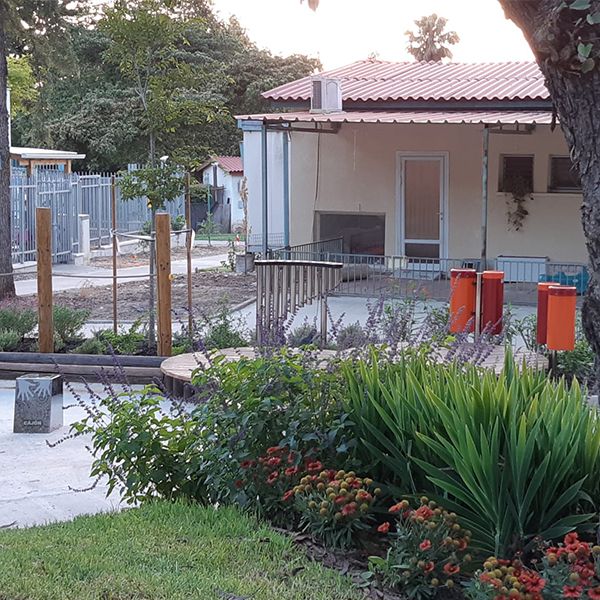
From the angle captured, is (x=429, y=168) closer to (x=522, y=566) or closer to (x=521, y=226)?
(x=521, y=226)

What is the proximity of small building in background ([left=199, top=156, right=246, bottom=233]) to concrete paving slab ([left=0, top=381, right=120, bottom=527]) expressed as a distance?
106ft

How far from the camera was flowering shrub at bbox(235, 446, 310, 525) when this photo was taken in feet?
16.9

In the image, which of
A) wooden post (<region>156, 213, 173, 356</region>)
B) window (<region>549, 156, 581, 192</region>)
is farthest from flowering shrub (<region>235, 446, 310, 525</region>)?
window (<region>549, 156, 581, 192</region>)

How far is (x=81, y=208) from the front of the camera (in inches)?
1092

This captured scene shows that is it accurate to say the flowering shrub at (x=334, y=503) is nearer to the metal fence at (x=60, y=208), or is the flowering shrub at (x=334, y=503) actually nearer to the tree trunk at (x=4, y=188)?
the tree trunk at (x=4, y=188)

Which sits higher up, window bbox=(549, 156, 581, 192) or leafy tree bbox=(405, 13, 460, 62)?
leafy tree bbox=(405, 13, 460, 62)

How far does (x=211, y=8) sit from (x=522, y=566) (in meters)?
52.2

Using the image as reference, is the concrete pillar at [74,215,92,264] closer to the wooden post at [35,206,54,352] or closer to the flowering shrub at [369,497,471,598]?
the wooden post at [35,206,54,352]

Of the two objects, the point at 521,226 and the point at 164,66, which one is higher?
the point at 164,66

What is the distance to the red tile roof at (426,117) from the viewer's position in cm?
1677

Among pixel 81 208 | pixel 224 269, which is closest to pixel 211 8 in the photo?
pixel 81 208

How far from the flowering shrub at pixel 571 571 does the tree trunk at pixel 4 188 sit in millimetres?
14613

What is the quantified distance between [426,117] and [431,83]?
12.4 ft

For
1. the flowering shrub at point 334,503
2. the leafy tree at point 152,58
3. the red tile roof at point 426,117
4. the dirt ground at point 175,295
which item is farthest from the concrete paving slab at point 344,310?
the flowering shrub at point 334,503
